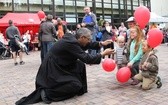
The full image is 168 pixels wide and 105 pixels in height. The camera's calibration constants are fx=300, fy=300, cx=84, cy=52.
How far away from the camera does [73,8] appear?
2858cm

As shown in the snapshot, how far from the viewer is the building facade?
24.2m

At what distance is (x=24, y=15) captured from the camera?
2030 cm

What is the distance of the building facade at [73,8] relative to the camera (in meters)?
24.2

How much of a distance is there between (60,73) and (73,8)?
23721 mm

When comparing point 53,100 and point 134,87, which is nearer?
point 53,100

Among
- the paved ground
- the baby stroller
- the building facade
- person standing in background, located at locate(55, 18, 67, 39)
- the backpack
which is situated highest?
the building facade

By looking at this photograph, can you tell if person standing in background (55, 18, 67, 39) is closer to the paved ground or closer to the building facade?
the paved ground

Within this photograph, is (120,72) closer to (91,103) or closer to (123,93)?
(123,93)

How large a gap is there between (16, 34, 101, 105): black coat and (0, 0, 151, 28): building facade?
18924mm

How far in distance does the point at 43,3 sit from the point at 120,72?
69.4 ft

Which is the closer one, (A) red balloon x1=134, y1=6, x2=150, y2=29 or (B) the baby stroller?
(A) red balloon x1=134, y1=6, x2=150, y2=29

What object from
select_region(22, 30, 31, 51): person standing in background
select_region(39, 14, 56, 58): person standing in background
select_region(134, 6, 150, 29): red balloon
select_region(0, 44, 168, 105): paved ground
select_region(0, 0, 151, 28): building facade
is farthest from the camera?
select_region(0, 0, 151, 28): building facade

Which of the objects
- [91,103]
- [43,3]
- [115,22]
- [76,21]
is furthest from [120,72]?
[115,22]

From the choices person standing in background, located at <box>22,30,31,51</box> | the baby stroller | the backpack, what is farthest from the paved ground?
person standing in background, located at <box>22,30,31,51</box>
